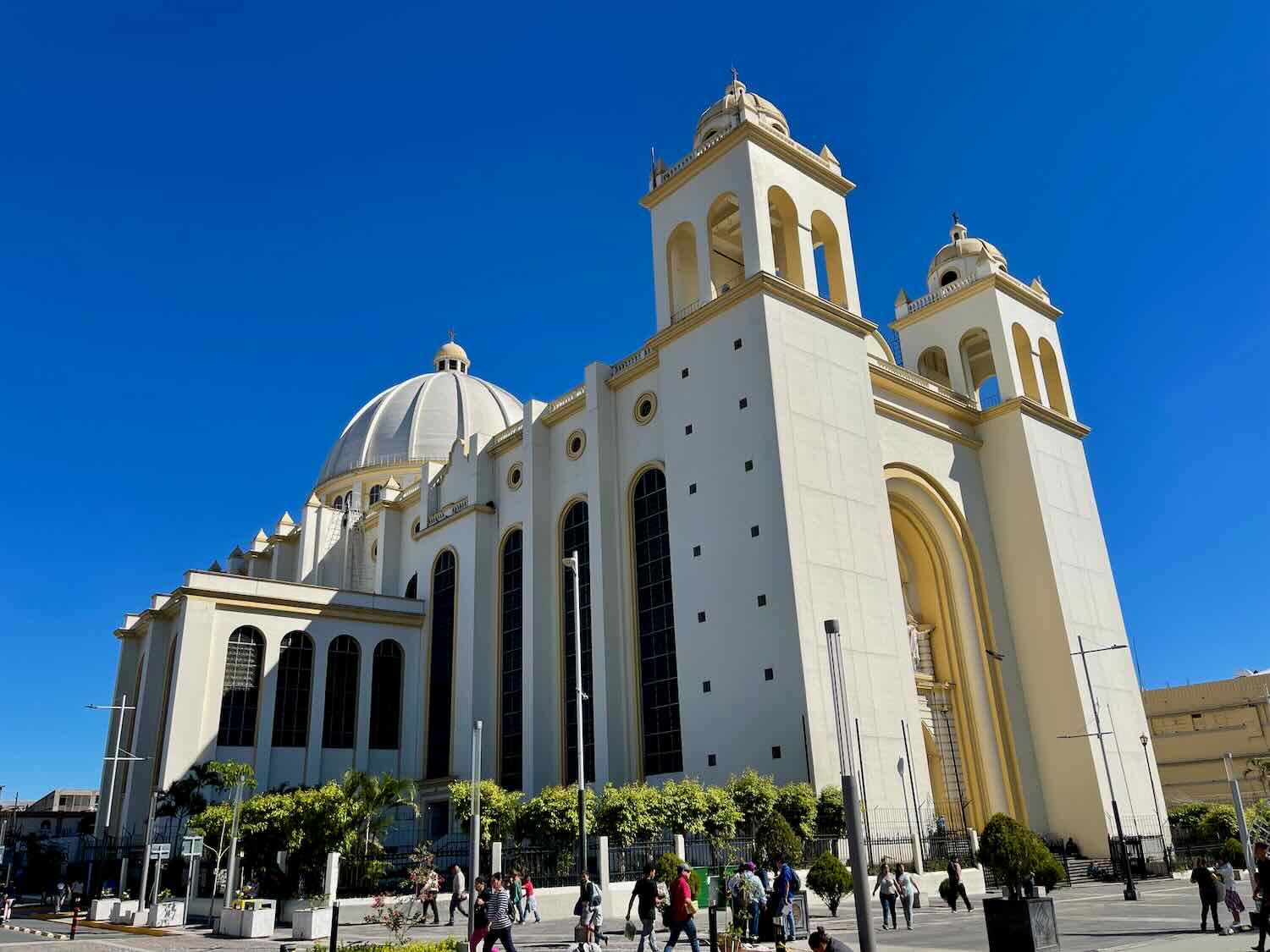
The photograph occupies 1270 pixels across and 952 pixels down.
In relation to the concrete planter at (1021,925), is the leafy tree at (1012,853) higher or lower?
higher

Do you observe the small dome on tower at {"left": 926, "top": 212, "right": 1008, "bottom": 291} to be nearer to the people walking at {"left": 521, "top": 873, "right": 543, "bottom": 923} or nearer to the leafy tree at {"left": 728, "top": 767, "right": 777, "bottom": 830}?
the leafy tree at {"left": 728, "top": 767, "right": 777, "bottom": 830}

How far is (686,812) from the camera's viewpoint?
79.4 feet

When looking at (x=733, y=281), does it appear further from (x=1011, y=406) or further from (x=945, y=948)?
(x=945, y=948)

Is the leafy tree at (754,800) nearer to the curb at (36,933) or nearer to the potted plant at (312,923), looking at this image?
the potted plant at (312,923)

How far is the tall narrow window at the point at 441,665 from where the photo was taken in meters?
40.0

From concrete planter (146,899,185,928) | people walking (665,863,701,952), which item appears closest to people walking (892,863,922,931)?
people walking (665,863,701,952)

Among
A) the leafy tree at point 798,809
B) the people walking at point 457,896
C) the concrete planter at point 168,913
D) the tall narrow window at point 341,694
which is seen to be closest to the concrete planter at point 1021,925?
the leafy tree at point 798,809

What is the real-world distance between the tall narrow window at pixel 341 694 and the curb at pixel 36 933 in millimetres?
13579

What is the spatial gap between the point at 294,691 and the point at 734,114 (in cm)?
2807

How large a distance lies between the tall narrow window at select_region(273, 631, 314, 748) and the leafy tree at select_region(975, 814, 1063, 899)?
27307 mm

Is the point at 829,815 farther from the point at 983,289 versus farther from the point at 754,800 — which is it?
the point at 983,289

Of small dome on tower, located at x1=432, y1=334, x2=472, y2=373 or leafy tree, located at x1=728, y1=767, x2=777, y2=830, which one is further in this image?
small dome on tower, located at x1=432, y1=334, x2=472, y2=373

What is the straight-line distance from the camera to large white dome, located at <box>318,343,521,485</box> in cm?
5853

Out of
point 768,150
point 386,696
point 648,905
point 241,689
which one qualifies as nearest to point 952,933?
point 648,905
